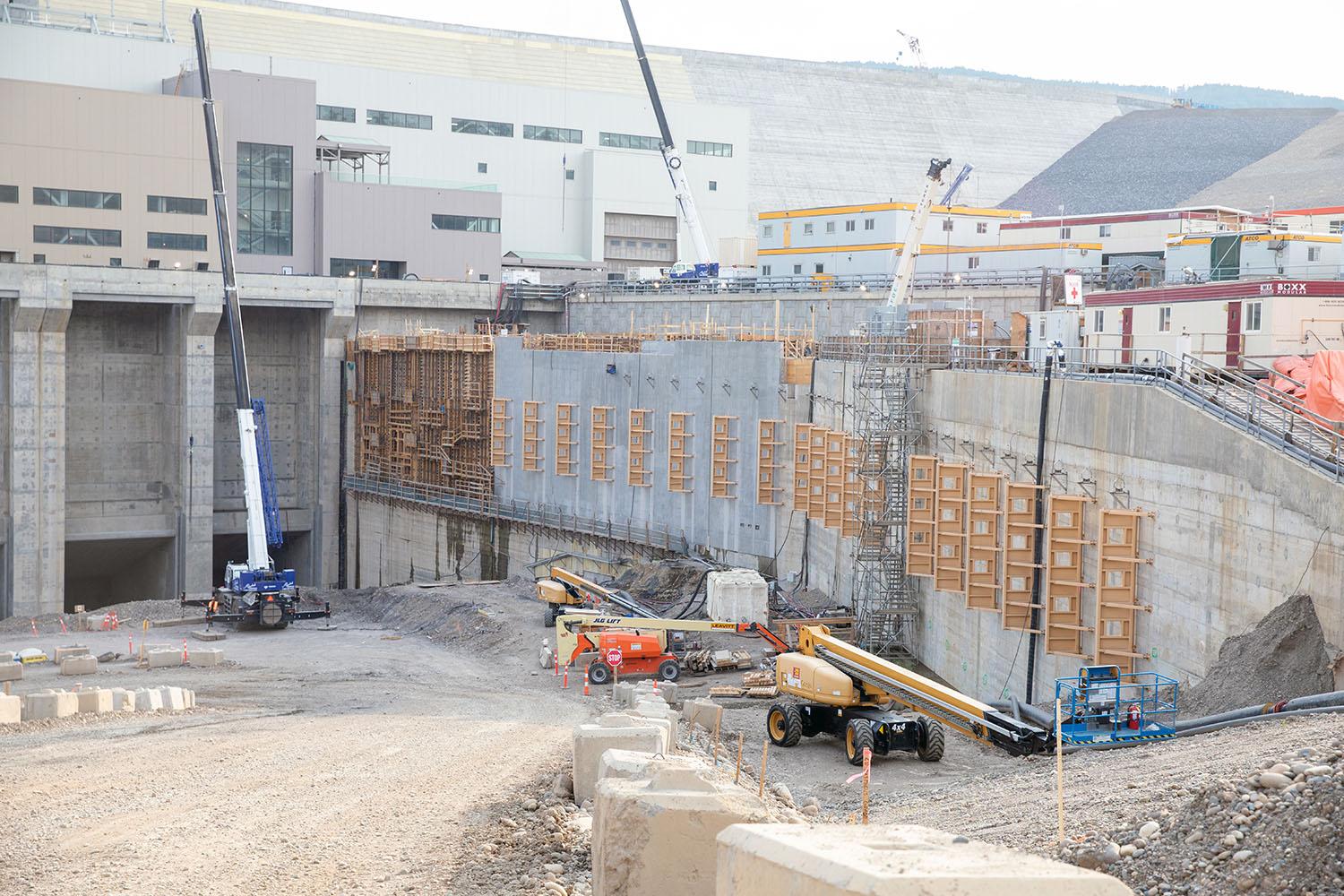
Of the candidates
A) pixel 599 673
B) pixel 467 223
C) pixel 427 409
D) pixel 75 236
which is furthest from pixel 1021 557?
pixel 75 236

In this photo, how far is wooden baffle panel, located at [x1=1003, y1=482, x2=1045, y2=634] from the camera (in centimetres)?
2870

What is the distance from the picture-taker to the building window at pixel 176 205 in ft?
211

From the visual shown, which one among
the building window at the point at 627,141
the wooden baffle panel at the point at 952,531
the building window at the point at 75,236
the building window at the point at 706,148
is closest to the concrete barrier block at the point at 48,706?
the wooden baffle panel at the point at 952,531

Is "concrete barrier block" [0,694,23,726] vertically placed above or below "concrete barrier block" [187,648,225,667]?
above

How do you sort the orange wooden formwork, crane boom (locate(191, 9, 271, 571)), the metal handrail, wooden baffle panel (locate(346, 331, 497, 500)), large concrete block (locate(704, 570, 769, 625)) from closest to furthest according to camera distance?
the orange wooden formwork → large concrete block (locate(704, 570, 769, 625)) → crane boom (locate(191, 9, 271, 571)) → the metal handrail → wooden baffle panel (locate(346, 331, 497, 500))

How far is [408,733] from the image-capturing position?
2538 centimetres

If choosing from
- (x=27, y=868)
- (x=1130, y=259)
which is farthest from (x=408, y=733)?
(x=1130, y=259)

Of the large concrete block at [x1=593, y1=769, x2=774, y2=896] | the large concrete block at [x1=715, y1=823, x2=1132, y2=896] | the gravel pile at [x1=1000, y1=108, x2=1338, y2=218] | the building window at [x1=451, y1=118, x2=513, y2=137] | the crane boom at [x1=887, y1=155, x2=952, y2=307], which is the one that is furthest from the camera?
the gravel pile at [x1=1000, y1=108, x2=1338, y2=218]

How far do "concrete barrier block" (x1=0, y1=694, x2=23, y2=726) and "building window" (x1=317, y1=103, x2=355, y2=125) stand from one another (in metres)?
55.8

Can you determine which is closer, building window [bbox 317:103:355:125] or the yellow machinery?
the yellow machinery

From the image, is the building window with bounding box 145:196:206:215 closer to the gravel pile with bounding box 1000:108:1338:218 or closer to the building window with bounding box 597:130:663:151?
the building window with bounding box 597:130:663:151

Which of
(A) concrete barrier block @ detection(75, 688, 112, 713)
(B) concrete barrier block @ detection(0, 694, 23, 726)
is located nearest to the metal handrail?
(A) concrete barrier block @ detection(75, 688, 112, 713)

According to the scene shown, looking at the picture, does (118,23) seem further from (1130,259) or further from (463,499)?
(1130,259)

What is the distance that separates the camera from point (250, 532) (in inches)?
1891
